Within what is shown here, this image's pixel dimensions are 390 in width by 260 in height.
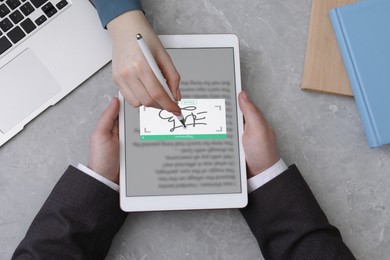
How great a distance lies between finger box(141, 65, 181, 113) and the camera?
0.53m

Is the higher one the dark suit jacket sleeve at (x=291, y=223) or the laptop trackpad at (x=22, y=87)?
the laptop trackpad at (x=22, y=87)

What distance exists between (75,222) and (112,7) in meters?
0.27

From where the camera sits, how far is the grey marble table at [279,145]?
0.63m

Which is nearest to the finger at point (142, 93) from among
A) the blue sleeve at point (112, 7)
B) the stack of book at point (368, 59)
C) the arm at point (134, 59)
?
the arm at point (134, 59)

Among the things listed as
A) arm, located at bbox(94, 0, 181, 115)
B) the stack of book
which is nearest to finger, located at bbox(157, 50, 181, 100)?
arm, located at bbox(94, 0, 181, 115)

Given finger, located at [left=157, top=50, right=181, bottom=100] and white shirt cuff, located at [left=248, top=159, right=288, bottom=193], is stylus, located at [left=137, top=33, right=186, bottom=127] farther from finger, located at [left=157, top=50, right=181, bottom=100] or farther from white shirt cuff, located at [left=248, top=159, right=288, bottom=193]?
white shirt cuff, located at [left=248, top=159, right=288, bottom=193]

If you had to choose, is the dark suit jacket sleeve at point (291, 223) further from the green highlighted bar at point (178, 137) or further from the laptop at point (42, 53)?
the laptop at point (42, 53)

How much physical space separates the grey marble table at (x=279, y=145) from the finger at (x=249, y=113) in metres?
0.04

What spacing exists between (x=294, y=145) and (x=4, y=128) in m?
0.38

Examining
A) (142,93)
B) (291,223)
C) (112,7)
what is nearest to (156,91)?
(142,93)

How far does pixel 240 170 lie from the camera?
24.3 inches

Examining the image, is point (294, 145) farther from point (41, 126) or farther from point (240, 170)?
point (41, 126)

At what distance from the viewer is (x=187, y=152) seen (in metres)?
0.62

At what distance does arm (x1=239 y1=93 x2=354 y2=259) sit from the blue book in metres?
0.12
